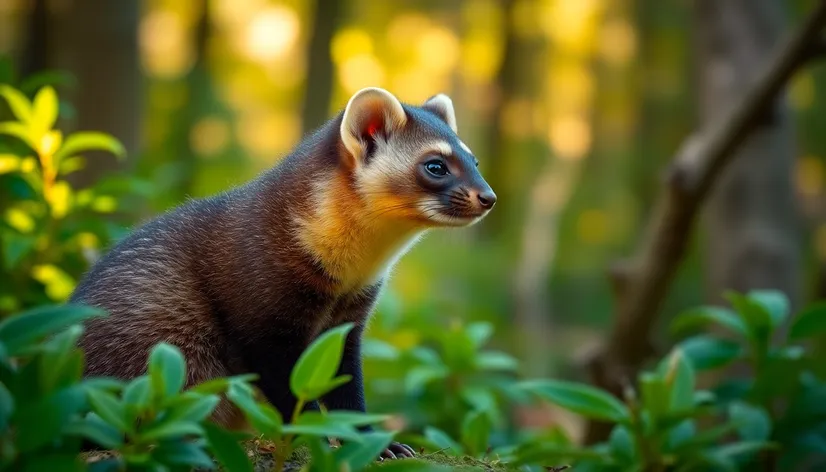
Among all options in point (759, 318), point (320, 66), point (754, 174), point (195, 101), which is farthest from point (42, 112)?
point (195, 101)

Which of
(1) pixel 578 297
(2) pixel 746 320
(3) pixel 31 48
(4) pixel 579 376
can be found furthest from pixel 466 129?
(2) pixel 746 320

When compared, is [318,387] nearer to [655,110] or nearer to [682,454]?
[682,454]

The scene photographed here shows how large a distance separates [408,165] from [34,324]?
2.20 metres

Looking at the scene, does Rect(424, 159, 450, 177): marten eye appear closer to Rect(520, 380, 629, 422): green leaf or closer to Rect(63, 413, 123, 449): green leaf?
Rect(520, 380, 629, 422): green leaf

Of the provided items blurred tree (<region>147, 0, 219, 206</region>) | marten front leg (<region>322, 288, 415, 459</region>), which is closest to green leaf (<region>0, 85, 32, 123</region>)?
marten front leg (<region>322, 288, 415, 459</region>)

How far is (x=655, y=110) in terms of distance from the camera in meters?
14.5

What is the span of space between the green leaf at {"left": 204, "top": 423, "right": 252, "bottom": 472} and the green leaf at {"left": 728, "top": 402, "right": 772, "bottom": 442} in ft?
7.36

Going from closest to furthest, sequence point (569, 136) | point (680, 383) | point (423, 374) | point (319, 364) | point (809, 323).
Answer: point (319, 364), point (680, 383), point (809, 323), point (423, 374), point (569, 136)

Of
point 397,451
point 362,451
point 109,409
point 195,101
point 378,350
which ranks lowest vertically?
point 195,101

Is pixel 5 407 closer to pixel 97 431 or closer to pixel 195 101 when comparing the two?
pixel 97 431

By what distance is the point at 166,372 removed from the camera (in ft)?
8.67

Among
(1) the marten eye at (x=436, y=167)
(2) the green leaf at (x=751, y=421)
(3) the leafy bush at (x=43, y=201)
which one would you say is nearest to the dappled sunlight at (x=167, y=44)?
(3) the leafy bush at (x=43, y=201)

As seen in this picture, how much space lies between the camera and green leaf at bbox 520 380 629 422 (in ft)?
10.8

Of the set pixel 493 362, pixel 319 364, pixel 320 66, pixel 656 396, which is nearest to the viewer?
pixel 319 364
